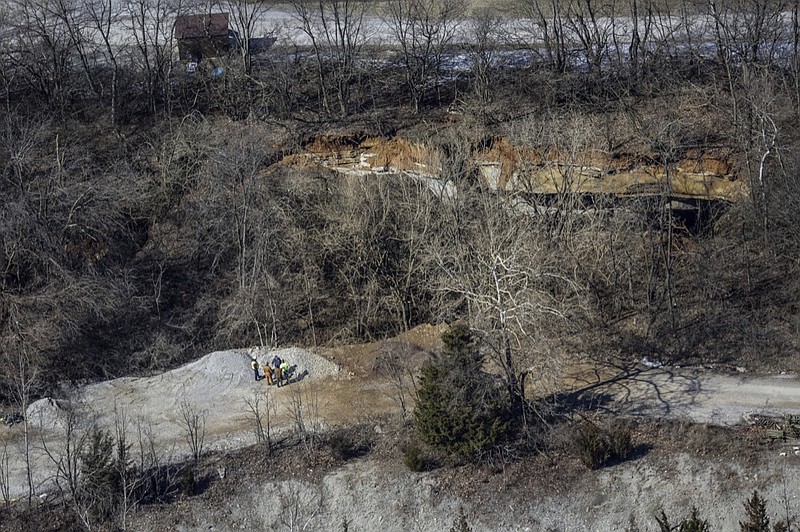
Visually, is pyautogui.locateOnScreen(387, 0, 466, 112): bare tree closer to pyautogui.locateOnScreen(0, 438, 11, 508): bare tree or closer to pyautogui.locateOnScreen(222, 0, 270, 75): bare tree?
pyautogui.locateOnScreen(222, 0, 270, 75): bare tree

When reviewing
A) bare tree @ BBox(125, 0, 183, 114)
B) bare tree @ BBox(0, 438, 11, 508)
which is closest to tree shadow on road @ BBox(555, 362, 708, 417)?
bare tree @ BBox(0, 438, 11, 508)

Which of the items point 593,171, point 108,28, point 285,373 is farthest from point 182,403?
point 108,28

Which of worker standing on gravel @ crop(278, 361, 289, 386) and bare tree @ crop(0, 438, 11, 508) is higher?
worker standing on gravel @ crop(278, 361, 289, 386)

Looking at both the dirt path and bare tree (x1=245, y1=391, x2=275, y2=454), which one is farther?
the dirt path

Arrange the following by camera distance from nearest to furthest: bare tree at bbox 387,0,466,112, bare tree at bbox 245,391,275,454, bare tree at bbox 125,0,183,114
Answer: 1. bare tree at bbox 245,391,275,454
2. bare tree at bbox 387,0,466,112
3. bare tree at bbox 125,0,183,114

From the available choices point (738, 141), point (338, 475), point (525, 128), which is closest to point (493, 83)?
point (525, 128)

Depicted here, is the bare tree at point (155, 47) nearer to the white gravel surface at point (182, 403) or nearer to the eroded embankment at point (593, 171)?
the eroded embankment at point (593, 171)
